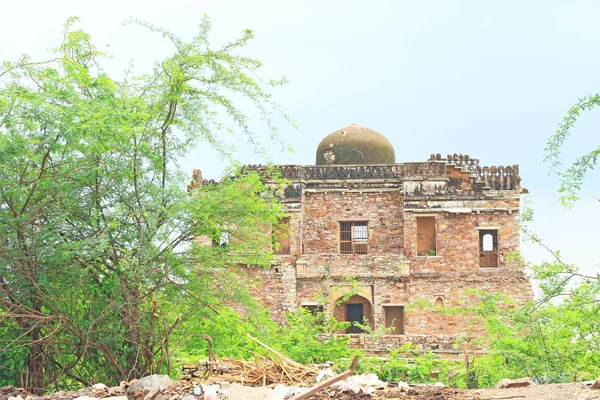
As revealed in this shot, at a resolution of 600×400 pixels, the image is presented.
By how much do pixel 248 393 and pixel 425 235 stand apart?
16.7m

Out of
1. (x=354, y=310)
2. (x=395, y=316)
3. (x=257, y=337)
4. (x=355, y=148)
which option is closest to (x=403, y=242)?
(x=395, y=316)

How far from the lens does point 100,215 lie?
9.57m

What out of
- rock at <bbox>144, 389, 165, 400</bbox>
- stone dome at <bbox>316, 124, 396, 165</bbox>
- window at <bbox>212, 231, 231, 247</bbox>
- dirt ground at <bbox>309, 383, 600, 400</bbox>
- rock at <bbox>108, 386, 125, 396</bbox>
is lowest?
rock at <bbox>108, 386, 125, 396</bbox>

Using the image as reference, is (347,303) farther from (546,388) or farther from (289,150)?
(546,388)

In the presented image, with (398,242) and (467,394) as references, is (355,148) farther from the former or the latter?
(467,394)

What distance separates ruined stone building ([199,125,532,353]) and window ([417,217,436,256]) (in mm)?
57

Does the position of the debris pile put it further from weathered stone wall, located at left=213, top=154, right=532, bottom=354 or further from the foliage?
weathered stone wall, located at left=213, top=154, right=532, bottom=354

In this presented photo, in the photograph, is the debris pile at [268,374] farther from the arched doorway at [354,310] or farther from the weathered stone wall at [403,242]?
the arched doorway at [354,310]

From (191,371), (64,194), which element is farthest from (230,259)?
(64,194)

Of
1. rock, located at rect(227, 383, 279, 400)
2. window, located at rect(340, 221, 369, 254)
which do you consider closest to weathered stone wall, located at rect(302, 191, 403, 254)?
window, located at rect(340, 221, 369, 254)

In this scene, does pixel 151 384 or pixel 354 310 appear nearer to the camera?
pixel 151 384

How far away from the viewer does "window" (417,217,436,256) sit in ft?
75.0

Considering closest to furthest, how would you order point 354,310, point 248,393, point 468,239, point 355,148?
point 248,393
point 468,239
point 354,310
point 355,148

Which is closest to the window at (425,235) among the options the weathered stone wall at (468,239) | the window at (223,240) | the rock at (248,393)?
the weathered stone wall at (468,239)
